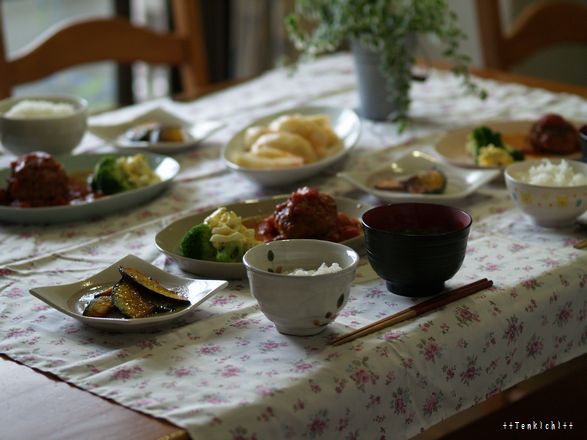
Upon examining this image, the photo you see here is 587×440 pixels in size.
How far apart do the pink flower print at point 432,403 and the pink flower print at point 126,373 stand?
0.32 m

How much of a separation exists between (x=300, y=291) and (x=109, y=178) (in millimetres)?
657

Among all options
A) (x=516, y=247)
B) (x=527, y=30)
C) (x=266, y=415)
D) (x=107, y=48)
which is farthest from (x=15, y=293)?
(x=527, y=30)

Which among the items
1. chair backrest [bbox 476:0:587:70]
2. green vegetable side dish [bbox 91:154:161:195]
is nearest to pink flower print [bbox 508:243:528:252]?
green vegetable side dish [bbox 91:154:161:195]

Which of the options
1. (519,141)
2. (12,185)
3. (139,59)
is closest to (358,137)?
(519,141)

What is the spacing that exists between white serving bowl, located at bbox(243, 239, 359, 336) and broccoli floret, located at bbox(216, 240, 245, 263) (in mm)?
139

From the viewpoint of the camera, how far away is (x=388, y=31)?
6.22 feet

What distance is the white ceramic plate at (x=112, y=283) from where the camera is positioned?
1070 mm

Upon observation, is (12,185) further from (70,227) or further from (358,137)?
(358,137)

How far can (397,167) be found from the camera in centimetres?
166

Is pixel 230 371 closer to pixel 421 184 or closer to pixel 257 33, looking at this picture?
pixel 421 184

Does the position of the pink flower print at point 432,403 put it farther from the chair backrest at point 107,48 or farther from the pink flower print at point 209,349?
the chair backrest at point 107,48

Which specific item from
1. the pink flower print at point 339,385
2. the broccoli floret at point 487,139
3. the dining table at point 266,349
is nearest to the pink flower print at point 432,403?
the dining table at point 266,349

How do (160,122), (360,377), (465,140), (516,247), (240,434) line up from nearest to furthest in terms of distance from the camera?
(240,434), (360,377), (516,247), (465,140), (160,122)

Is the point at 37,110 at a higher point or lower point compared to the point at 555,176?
higher
